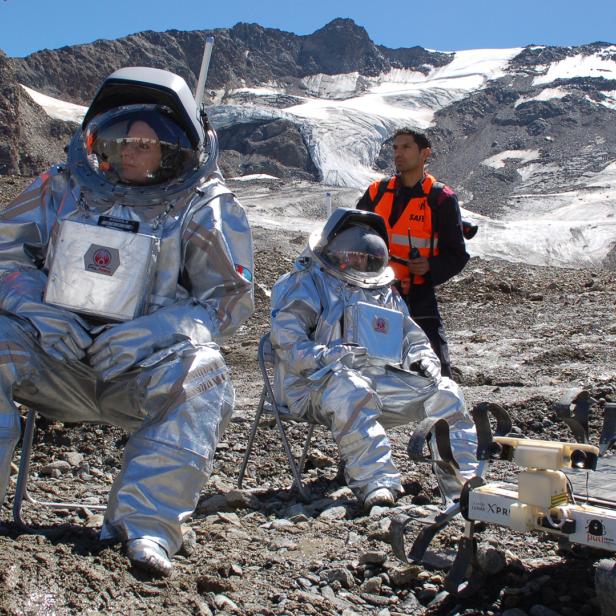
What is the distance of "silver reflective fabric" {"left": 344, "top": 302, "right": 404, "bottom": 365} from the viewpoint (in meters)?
4.73

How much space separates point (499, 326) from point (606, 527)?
27.7 feet

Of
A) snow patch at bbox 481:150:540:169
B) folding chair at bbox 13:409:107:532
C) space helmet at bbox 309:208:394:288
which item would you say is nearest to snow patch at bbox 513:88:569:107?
snow patch at bbox 481:150:540:169

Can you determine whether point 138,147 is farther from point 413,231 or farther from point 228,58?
point 228,58

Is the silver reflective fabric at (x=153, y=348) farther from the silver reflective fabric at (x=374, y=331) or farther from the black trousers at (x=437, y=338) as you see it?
the black trousers at (x=437, y=338)

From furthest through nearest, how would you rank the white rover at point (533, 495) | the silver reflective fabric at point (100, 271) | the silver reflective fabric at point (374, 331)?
the silver reflective fabric at point (374, 331) → the silver reflective fabric at point (100, 271) → the white rover at point (533, 495)

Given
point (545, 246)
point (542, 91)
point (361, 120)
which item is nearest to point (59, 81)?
point (361, 120)

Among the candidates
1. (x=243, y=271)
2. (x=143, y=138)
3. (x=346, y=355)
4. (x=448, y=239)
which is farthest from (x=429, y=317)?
(x=143, y=138)

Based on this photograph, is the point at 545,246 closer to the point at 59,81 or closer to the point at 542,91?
the point at 542,91

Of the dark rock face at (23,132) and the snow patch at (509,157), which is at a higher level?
the snow patch at (509,157)

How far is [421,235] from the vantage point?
5.36 metres

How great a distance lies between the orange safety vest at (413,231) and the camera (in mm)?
5348

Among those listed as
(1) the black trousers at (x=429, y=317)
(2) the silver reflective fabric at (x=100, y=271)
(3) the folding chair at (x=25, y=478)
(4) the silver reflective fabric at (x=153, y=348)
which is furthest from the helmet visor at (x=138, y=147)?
(1) the black trousers at (x=429, y=317)

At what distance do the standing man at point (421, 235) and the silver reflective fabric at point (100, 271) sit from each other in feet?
7.64

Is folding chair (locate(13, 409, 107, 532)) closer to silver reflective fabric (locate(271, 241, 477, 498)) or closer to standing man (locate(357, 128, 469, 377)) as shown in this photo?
silver reflective fabric (locate(271, 241, 477, 498))
